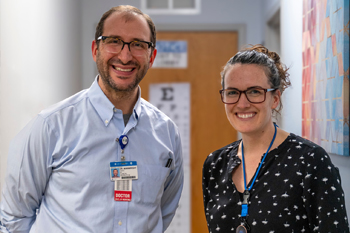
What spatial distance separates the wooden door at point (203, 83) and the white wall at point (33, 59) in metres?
0.80

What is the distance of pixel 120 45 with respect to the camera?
1663 millimetres

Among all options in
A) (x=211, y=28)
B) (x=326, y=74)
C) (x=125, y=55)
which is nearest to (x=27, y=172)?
(x=125, y=55)

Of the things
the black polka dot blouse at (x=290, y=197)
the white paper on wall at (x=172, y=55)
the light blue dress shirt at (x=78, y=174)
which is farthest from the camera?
the white paper on wall at (x=172, y=55)

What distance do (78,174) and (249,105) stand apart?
0.70 m

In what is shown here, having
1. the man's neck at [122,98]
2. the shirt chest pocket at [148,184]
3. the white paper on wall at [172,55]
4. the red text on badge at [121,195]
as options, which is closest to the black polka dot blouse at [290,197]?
the shirt chest pocket at [148,184]

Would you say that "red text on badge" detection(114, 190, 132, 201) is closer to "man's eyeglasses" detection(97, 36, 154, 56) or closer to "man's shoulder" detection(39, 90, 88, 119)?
"man's shoulder" detection(39, 90, 88, 119)

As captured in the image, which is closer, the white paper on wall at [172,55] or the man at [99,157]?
the man at [99,157]

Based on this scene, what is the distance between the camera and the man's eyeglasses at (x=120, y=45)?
5.43 ft

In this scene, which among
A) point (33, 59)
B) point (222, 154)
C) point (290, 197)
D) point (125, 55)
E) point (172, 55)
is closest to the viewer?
point (290, 197)

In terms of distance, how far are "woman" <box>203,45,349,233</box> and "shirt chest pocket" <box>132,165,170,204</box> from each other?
0.70ft

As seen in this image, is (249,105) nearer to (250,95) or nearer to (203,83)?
(250,95)

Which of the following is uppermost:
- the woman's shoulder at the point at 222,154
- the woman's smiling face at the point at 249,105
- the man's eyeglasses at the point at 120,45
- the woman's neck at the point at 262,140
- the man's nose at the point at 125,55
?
the man's eyeglasses at the point at 120,45

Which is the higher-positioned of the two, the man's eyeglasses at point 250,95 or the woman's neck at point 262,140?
→ the man's eyeglasses at point 250,95

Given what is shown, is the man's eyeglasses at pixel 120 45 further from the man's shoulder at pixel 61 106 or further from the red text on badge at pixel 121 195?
the red text on badge at pixel 121 195
